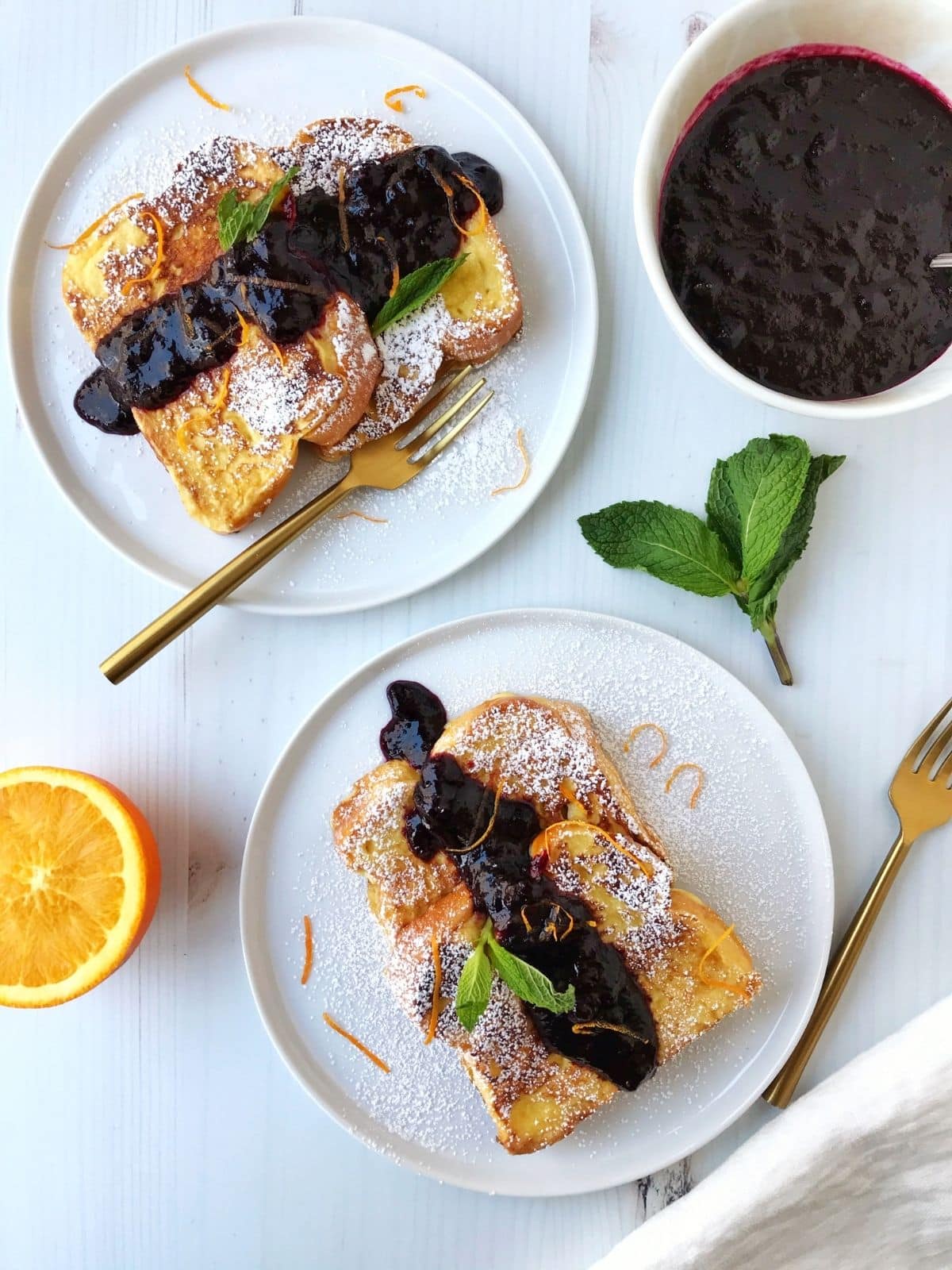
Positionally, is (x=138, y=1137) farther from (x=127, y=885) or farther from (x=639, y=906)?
(x=639, y=906)

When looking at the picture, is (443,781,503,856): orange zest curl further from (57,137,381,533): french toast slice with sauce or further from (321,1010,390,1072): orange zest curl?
(57,137,381,533): french toast slice with sauce

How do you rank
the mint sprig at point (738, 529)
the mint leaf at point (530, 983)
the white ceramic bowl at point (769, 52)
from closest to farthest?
the white ceramic bowl at point (769, 52)
the mint leaf at point (530, 983)
the mint sprig at point (738, 529)

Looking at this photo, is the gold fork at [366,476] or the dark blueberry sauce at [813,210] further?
the gold fork at [366,476]

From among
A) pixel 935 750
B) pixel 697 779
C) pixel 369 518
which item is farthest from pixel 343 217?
pixel 935 750

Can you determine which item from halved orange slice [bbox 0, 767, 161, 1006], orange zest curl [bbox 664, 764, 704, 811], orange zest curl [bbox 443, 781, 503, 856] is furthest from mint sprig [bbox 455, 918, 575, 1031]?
halved orange slice [bbox 0, 767, 161, 1006]

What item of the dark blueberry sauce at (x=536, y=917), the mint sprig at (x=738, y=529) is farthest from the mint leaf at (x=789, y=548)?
the dark blueberry sauce at (x=536, y=917)

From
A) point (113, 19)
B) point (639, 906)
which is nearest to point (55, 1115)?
point (639, 906)

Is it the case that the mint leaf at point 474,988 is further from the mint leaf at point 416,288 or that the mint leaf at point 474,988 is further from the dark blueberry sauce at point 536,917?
the mint leaf at point 416,288

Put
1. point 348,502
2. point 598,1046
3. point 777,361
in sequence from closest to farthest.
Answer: point 777,361 < point 598,1046 < point 348,502
